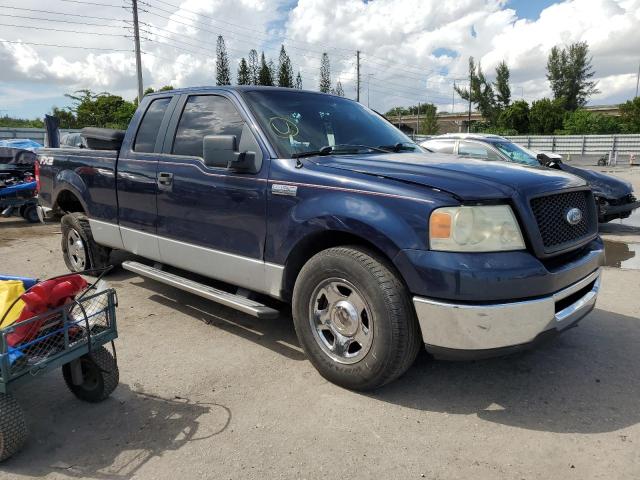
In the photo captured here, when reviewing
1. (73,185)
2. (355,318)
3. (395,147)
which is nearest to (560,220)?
(355,318)

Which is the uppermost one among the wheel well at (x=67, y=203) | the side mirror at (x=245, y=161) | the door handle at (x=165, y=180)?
the side mirror at (x=245, y=161)

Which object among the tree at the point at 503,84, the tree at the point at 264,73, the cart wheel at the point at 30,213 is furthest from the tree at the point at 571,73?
the cart wheel at the point at 30,213

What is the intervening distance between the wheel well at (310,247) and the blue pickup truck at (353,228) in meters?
0.01

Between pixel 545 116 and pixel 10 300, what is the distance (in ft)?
222

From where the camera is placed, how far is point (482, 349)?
2.85 metres

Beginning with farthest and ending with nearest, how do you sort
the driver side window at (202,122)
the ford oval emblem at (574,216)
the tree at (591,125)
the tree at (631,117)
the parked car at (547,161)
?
the tree at (591,125), the tree at (631,117), the parked car at (547,161), the driver side window at (202,122), the ford oval emblem at (574,216)

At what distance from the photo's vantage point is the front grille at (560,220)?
119 inches

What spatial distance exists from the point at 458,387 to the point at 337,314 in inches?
37.4

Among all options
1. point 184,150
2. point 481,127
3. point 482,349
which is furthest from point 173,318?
point 481,127

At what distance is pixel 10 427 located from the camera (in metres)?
2.57

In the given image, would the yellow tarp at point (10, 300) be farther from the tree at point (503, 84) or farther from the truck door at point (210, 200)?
the tree at point (503, 84)

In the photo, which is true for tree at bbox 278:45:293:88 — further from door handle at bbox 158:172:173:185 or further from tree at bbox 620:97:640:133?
door handle at bbox 158:172:173:185

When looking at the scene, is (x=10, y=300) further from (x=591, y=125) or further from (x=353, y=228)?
(x=591, y=125)

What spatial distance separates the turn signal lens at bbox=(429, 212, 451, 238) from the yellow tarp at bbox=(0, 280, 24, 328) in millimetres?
2281
